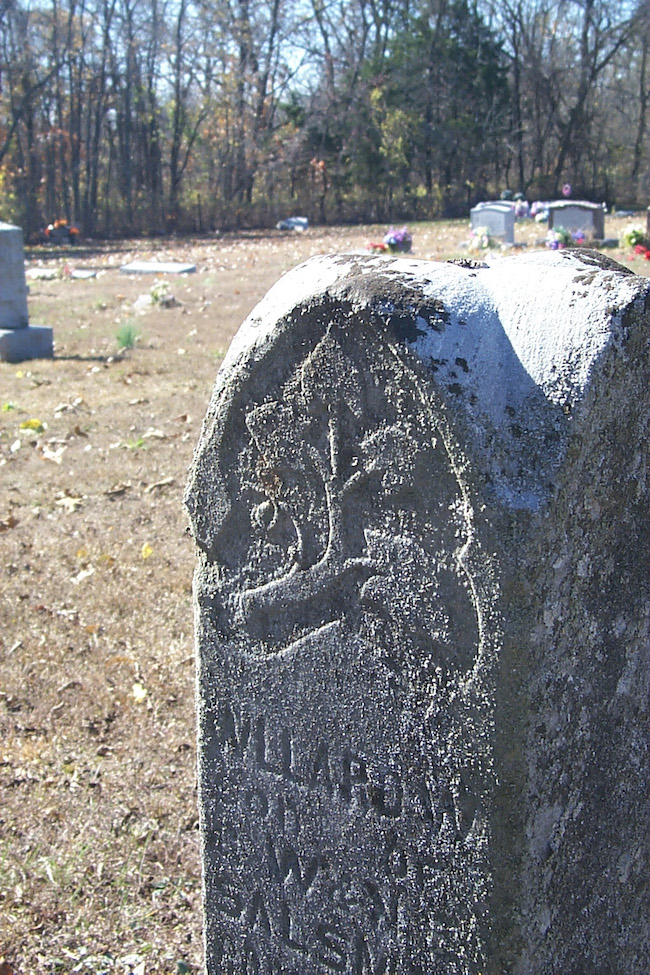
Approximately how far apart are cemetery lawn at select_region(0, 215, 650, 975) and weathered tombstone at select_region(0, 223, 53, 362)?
1.12m

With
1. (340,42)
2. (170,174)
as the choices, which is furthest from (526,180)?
(170,174)

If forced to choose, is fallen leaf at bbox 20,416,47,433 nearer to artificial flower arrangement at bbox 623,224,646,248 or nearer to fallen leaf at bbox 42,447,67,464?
fallen leaf at bbox 42,447,67,464

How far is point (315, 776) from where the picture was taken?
174 centimetres

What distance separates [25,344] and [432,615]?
9.29 m

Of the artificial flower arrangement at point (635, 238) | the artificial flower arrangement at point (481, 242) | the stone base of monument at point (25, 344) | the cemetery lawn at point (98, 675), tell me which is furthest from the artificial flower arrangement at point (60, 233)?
the cemetery lawn at point (98, 675)

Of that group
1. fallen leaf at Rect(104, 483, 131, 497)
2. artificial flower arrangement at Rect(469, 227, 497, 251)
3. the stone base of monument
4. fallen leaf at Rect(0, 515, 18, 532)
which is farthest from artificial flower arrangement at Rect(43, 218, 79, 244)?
fallen leaf at Rect(0, 515, 18, 532)

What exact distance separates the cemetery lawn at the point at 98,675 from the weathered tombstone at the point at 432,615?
92 cm

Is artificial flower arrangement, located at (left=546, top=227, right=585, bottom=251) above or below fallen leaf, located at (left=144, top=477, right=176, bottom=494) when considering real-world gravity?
above

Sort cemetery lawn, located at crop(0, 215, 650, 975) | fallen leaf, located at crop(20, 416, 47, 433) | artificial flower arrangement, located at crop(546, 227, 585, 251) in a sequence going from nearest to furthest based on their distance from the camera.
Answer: cemetery lawn, located at crop(0, 215, 650, 975) → fallen leaf, located at crop(20, 416, 47, 433) → artificial flower arrangement, located at crop(546, 227, 585, 251)

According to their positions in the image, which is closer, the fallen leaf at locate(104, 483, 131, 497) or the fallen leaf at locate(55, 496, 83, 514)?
the fallen leaf at locate(55, 496, 83, 514)

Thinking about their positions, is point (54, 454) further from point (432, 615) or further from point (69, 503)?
point (432, 615)

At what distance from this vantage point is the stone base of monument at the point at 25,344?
1000 cm

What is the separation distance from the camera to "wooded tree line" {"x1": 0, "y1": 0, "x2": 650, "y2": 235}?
2870cm

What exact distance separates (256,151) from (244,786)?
30828mm
